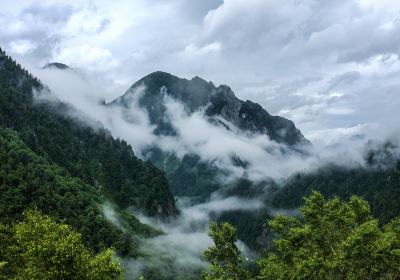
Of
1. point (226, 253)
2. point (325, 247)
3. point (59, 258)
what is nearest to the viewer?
point (59, 258)

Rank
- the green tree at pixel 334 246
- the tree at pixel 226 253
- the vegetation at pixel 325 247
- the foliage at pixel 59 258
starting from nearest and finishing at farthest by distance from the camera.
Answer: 1. the foliage at pixel 59 258
2. the green tree at pixel 334 246
3. the vegetation at pixel 325 247
4. the tree at pixel 226 253

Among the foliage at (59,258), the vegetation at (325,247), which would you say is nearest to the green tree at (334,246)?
the vegetation at (325,247)

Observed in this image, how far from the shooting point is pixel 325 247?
66312 millimetres

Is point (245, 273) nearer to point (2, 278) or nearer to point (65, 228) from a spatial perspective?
point (65, 228)

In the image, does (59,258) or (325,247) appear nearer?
(59,258)

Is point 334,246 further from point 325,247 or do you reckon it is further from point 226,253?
point 226,253

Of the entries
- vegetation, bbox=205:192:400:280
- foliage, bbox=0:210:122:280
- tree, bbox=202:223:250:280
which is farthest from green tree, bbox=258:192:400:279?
foliage, bbox=0:210:122:280

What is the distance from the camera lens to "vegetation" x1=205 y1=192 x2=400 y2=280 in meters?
56.0

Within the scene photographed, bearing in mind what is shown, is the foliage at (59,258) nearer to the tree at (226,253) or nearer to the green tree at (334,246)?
the tree at (226,253)

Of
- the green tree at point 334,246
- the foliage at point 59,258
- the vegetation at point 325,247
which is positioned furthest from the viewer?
the vegetation at point 325,247

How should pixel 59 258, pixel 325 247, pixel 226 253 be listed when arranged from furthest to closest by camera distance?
pixel 325 247 → pixel 226 253 → pixel 59 258

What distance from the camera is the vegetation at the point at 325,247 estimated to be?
184ft

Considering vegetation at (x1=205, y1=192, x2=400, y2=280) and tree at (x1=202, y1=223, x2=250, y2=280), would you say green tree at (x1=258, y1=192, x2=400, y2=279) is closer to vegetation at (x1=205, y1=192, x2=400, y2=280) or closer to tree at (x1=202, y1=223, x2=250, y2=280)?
vegetation at (x1=205, y1=192, x2=400, y2=280)

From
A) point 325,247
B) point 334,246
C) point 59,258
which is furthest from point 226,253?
point 59,258
